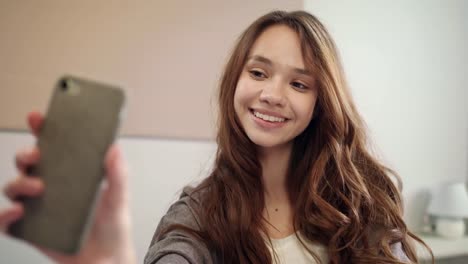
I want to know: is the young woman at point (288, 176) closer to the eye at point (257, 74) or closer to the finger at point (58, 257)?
the eye at point (257, 74)

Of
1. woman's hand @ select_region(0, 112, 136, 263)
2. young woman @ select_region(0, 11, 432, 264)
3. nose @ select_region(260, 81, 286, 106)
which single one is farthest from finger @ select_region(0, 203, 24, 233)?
nose @ select_region(260, 81, 286, 106)

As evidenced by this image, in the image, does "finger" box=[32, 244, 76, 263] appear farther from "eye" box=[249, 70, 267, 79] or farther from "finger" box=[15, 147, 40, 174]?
"eye" box=[249, 70, 267, 79]

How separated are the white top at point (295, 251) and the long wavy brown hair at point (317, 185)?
1 centimetres

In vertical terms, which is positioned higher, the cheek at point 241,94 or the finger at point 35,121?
the finger at point 35,121

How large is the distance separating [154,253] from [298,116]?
0.32 m

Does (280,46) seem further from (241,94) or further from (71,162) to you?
(71,162)

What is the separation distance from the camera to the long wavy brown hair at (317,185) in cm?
67

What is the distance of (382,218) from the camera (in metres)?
0.72

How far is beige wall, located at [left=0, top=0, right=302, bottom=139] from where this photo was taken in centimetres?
62

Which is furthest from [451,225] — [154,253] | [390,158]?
[154,253]

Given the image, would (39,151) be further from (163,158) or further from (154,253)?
(163,158)

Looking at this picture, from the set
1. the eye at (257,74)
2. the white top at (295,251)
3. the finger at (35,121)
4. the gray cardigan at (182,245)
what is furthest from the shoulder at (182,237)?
the finger at (35,121)

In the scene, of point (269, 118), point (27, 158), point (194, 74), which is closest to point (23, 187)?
point (27, 158)

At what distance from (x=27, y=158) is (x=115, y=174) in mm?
57
